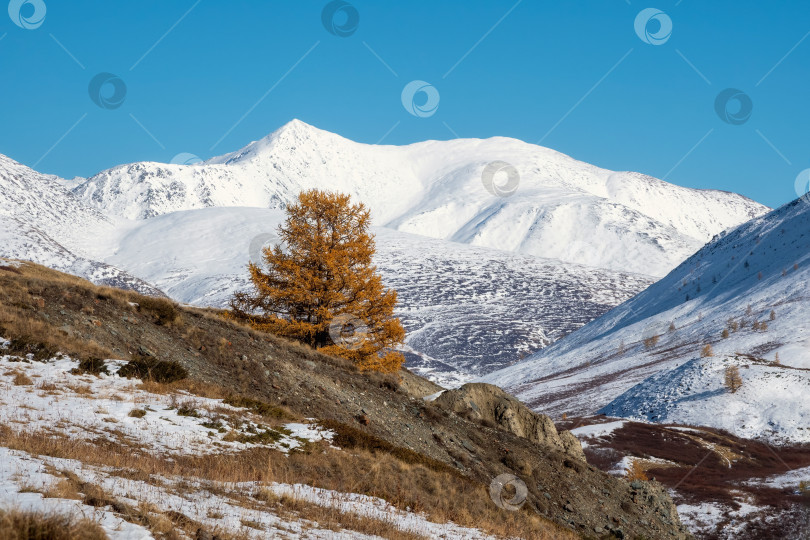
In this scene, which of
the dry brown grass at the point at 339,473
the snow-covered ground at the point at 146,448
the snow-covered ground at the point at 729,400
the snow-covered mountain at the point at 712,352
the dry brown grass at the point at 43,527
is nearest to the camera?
the dry brown grass at the point at 43,527

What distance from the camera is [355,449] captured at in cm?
1872

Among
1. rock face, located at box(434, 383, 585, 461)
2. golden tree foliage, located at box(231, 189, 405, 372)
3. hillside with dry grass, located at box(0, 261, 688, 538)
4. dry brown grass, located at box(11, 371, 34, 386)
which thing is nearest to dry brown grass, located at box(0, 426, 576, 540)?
hillside with dry grass, located at box(0, 261, 688, 538)

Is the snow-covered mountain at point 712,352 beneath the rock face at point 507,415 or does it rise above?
above

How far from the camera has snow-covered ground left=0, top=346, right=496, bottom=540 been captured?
9.91 metres

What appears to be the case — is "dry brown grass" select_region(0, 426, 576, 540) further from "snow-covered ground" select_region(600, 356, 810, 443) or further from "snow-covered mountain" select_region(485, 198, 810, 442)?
"snow-covered mountain" select_region(485, 198, 810, 442)

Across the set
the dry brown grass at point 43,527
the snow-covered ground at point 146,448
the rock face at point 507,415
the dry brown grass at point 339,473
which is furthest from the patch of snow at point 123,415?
the rock face at point 507,415

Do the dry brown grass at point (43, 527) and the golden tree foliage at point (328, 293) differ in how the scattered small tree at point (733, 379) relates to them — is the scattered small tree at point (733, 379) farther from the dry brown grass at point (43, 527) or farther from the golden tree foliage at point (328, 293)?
the dry brown grass at point (43, 527)

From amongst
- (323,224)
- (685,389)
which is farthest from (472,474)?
(685,389)

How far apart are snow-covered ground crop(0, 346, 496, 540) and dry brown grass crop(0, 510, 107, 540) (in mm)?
452

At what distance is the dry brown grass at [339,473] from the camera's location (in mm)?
12727

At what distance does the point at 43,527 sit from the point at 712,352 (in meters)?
131

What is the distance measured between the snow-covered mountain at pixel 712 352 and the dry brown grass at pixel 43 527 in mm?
81553

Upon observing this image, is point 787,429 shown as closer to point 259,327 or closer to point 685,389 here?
point 685,389

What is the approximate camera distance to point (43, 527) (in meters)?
7.62
